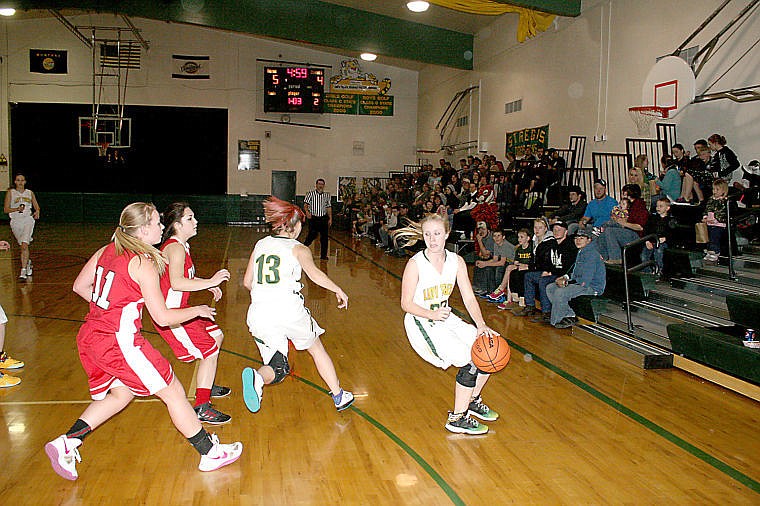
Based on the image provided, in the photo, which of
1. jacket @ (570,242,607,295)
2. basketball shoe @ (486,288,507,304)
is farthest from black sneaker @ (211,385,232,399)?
basketball shoe @ (486,288,507,304)

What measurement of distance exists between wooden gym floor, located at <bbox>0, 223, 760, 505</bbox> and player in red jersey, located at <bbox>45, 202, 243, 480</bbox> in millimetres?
357

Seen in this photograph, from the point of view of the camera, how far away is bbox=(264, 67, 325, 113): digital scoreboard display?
24.5 m

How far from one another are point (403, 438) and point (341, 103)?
23.1 m

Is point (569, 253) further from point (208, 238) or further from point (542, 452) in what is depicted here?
point (208, 238)

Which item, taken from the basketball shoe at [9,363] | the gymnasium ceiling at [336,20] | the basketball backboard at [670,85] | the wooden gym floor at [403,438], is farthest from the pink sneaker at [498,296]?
the gymnasium ceiling at [336,20]

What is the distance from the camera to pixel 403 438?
4.63 metres

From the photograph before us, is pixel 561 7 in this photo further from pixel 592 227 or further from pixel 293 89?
pixel 293 89

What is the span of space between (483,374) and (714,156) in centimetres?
677

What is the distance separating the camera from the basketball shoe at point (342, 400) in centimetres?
499

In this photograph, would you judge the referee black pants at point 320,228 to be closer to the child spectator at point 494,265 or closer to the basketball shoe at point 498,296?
the child spectator at point 494,265

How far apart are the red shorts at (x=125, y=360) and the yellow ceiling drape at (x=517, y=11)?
12019 millimetres

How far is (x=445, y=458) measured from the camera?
428 cm

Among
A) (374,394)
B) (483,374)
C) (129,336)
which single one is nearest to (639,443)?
(483,374)

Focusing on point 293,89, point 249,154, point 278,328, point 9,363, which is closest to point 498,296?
point 278,328
